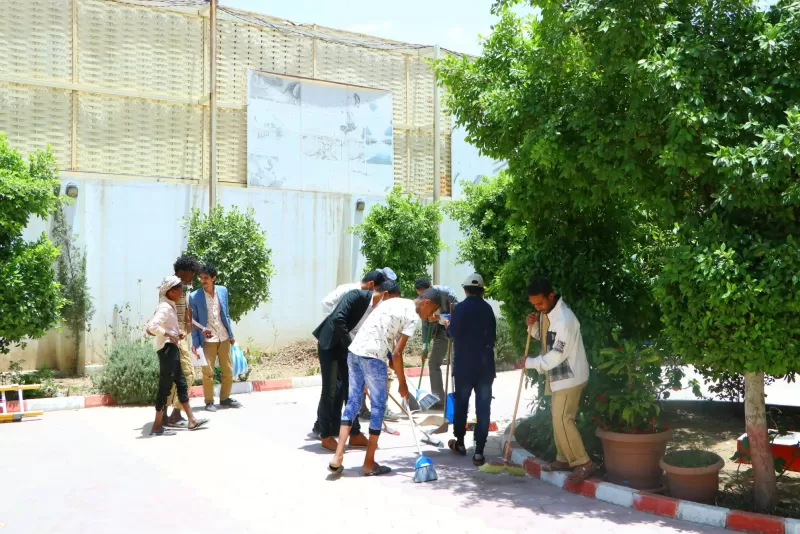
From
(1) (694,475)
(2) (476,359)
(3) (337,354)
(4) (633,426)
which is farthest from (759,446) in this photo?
(3) (337,354)

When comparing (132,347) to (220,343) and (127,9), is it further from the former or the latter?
(127,9)

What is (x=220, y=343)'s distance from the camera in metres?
10.6

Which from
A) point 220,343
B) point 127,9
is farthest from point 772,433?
point 127,9

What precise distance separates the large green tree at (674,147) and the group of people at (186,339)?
3.87 meters

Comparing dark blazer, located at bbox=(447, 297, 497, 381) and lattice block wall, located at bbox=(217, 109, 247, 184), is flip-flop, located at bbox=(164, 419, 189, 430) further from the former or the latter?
lattice block wall, located at bbox=(217, 109, 247, 184)

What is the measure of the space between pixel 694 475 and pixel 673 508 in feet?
1.10

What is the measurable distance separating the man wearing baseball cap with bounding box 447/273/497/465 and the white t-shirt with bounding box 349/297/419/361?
0.77m

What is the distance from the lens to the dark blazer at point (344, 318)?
26.1 feet

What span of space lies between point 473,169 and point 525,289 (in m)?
13.3


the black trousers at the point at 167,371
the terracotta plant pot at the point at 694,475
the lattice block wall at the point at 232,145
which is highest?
the lattice block wall at the point at 232,145

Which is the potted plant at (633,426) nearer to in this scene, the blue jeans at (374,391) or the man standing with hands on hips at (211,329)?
the blue jeans at (374,391)

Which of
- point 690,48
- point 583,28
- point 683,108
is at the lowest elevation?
point 683,108

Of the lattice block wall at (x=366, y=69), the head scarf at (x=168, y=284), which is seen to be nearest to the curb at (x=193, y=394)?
the head scarf at (x=168, y=284)

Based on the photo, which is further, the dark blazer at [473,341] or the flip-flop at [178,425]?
the flip-flop at [178,425]
